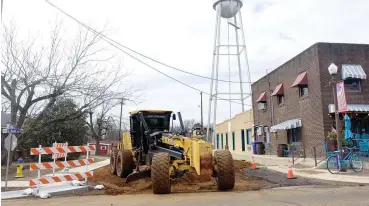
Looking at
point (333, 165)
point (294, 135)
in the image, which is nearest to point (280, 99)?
point (294, 135)

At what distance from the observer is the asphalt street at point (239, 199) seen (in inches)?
349

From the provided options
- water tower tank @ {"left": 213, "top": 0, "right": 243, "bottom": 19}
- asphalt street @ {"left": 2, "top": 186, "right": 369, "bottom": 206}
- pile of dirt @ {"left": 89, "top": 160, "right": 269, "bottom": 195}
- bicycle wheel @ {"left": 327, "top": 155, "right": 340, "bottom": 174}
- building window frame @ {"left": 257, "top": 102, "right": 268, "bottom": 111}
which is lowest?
asphalt street @ {"left": 2, "top": 186, "right": 369, "bottom": 206}

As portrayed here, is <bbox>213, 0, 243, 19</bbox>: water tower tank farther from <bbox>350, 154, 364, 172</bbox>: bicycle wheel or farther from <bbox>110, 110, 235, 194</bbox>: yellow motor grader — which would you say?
<bbox>110, 110, 235, 194</bbox>: yellow motor grader

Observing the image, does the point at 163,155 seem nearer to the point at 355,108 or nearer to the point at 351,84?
the point at 355,108

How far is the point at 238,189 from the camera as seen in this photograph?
37.2 feet

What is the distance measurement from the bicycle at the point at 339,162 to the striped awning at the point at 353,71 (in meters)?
5.17

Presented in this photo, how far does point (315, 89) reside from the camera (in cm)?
2131

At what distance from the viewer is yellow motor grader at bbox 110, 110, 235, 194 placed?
33.6 ft

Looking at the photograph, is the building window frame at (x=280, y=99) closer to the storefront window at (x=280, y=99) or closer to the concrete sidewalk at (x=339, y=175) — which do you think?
the storefront window at (x=280, y=99)

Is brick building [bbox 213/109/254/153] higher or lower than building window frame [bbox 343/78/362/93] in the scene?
lower

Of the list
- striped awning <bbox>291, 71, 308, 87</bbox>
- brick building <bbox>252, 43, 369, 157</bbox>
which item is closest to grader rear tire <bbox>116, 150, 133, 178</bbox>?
brick building <bbox>252, 43, 369, 157</bbox>

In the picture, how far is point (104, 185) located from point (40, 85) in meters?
7.38

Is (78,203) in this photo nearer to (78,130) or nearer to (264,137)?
(264,137)

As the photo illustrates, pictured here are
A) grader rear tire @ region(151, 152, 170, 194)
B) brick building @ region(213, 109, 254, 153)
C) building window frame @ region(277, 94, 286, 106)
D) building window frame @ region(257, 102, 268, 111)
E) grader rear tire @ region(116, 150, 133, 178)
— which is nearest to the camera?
grader rear tire @ region(151, 152, 170, 194)
